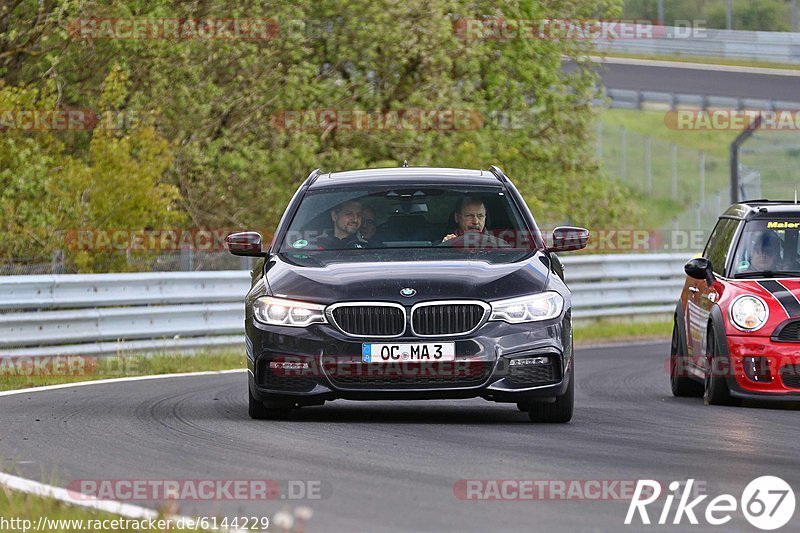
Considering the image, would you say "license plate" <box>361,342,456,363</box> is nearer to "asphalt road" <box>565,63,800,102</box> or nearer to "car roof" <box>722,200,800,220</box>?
"car roof" <box>722,200,800,220</box>

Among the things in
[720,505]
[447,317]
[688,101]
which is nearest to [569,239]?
[447,317]

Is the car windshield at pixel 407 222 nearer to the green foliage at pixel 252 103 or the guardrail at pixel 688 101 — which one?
the green foliage at pixel 252 103

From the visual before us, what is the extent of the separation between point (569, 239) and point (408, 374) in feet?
6.00

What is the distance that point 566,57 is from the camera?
34906 mm

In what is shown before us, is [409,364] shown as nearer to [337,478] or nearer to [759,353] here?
[337,478]

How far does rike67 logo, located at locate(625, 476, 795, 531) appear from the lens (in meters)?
6.55

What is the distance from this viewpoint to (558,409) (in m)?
10.5

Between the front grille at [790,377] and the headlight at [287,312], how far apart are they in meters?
4.01

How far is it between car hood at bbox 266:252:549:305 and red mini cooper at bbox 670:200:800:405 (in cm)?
253

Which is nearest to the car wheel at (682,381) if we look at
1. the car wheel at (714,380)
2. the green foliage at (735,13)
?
the car wheel at (714,380)

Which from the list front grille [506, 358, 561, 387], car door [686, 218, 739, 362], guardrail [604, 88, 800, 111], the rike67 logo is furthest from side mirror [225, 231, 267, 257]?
guardrail [604, 88, 800, 111]

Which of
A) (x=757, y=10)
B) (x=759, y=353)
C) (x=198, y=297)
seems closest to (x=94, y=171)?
(x=198, y=297)

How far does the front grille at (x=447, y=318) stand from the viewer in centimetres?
996

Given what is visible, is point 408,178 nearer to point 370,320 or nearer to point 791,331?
point 370,320
